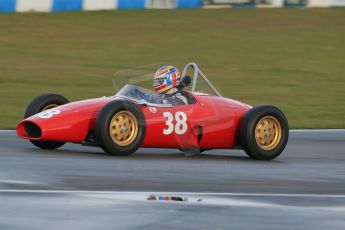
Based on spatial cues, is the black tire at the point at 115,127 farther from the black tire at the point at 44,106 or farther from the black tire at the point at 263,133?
the black tire at the point at 263,133

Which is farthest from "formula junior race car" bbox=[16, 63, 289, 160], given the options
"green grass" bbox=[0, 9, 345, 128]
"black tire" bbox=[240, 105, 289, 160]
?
"green grass" bbox=[0, 9, 345, 128]

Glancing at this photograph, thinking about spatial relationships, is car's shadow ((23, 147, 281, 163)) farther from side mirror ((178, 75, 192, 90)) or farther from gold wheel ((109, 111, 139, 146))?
side mirror ((178, 75, 192, 90))

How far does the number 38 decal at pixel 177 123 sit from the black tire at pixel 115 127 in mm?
298

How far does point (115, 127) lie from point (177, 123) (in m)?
0.69

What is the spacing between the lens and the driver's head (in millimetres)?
9641

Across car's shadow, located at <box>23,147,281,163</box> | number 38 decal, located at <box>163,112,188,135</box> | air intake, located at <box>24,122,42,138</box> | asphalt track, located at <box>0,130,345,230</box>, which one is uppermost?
number 38 decal, located at <box>163,112,188,135</box>

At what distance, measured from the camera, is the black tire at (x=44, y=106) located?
9.60 metres

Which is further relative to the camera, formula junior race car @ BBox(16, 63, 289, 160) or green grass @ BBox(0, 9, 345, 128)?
green grass @ BBox(0, 9, 345, 128)

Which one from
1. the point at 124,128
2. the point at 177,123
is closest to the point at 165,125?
the point at 177,123

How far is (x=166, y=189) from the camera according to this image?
24.3ft

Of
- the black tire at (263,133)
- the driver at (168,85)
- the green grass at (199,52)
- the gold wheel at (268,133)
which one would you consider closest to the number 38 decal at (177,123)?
the driver at (168,85)

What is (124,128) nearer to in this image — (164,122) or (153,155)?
(164,122)

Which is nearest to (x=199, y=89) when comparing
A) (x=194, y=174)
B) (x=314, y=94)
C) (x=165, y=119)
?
(x=165, y=119)

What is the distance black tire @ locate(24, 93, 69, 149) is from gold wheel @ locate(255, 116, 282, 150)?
75.6 inches
